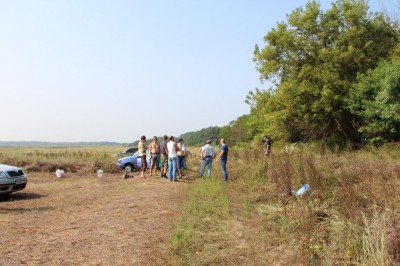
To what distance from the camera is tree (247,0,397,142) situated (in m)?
24.4

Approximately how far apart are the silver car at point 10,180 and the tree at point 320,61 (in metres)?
17.1

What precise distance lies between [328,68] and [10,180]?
19813mm

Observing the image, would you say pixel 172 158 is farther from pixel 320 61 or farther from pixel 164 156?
pixel 320 61

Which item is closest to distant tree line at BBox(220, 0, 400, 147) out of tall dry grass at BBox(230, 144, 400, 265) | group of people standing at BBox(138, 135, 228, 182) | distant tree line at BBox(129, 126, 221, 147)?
group of people standing at BBox(138, 135, 228, 182)

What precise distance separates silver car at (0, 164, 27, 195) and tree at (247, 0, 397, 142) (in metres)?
17.1

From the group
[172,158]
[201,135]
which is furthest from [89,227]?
[201,135]

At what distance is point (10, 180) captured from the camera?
1088cm

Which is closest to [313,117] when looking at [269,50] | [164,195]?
[269,50]

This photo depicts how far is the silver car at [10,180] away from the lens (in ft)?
35.2

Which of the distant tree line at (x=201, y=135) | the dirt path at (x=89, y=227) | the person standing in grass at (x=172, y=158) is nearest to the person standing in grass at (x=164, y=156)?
the person standing in grass at (x=172, y=158)

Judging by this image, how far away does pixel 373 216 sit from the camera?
5.26 metres

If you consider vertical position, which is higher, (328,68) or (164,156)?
(328,68)

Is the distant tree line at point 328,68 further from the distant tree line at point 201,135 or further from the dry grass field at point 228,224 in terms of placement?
the distant tree line at point 201,135

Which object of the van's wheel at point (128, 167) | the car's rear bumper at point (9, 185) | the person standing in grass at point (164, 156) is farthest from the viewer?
the van's wheel at point (128, 167)
